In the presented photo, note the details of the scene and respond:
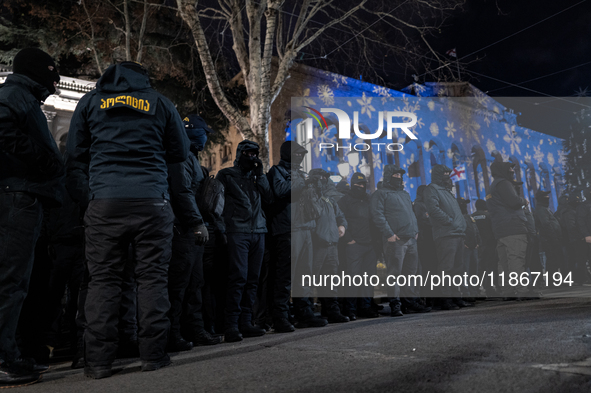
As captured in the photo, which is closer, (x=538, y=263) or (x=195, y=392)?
(x=195, y=392)

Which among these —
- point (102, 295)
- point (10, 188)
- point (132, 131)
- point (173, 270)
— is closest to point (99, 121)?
point (132, 131)

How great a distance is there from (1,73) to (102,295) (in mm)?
14358

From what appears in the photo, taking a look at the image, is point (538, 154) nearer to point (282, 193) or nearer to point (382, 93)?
point (282, 193)

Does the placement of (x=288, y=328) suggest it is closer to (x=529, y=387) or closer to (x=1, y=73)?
(x=529, y=387)

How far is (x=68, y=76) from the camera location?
15281mm

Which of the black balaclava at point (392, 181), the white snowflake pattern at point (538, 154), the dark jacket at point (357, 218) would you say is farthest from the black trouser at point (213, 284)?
the white snowflake pattern at point (538, 154)

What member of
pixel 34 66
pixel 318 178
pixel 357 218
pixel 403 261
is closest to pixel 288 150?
pixel 318 178

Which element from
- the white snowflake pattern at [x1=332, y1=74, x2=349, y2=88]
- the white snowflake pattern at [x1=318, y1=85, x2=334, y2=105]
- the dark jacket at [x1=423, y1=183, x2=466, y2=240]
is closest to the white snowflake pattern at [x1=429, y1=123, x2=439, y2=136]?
the white snowflake pattern at [x1=332, y1=74, x2=349, y2=88]

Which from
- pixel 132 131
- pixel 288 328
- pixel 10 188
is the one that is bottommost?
pixel 288 328

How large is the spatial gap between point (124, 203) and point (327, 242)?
11.0 ft

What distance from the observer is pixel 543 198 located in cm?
934

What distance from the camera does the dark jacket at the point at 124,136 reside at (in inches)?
113

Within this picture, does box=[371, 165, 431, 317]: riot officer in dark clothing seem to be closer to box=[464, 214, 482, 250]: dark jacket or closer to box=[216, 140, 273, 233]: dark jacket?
box=[464, 214, 482, 250]: dark jacket

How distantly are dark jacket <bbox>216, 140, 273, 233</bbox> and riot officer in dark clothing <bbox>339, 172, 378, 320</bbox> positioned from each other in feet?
5.37
